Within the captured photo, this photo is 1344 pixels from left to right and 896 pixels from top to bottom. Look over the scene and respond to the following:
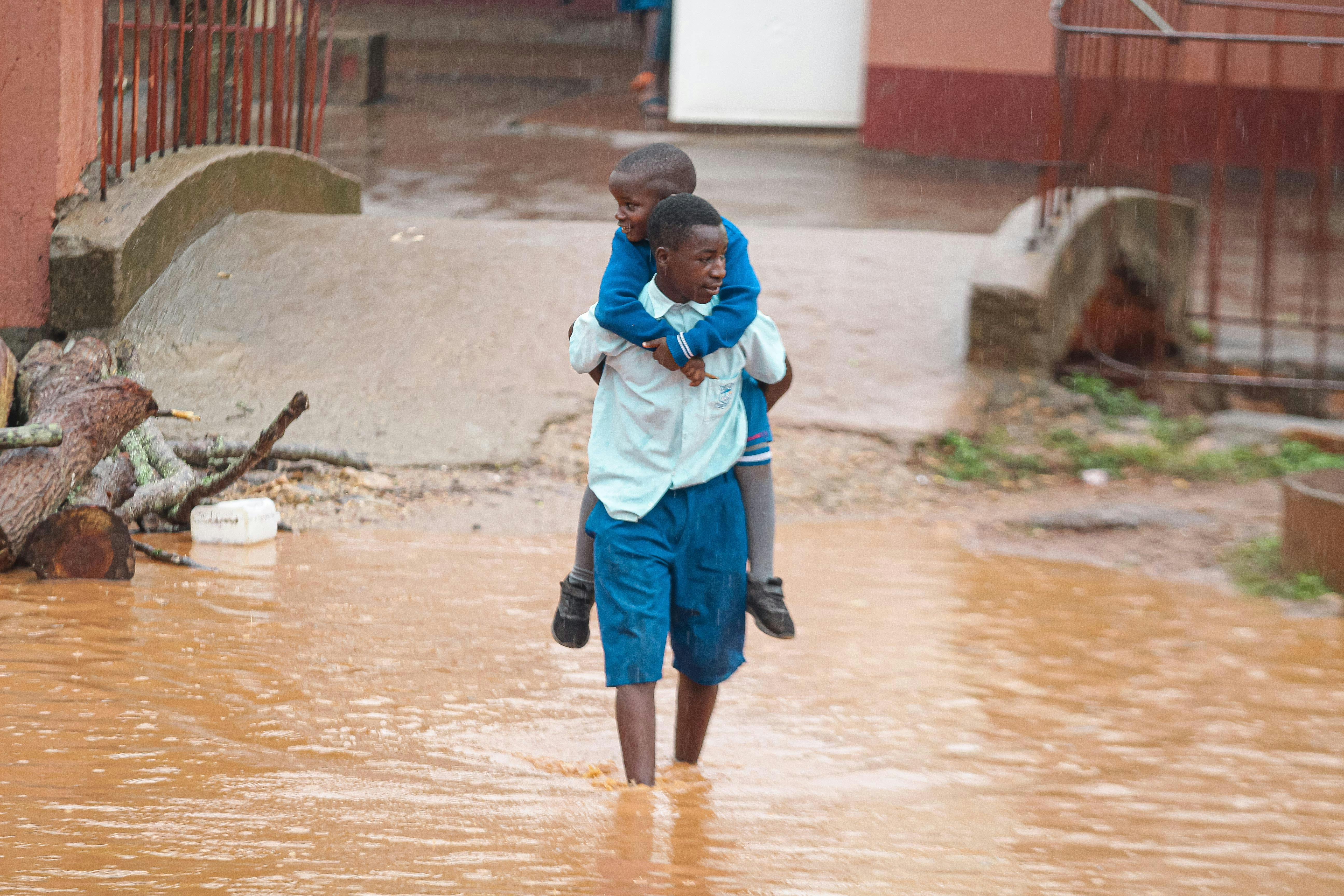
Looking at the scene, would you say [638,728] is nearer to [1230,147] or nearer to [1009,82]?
[1009,82]

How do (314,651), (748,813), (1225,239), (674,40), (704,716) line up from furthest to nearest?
(674,40) → (1225,239) → (314,651) → (704,716) → (748,813)

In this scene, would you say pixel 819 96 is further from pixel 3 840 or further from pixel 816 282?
pixel 3 840

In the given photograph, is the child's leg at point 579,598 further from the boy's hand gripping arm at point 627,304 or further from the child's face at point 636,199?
the child's face at point 636,199

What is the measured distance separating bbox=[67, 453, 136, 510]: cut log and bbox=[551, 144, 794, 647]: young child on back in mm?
2730

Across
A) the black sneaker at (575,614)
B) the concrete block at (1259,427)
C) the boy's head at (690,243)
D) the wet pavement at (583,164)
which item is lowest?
the black sneaker at (575,614)

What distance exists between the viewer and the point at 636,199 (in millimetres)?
3264

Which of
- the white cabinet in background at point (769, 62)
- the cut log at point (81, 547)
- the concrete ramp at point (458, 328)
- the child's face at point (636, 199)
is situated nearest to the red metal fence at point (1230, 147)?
the concrete ramp at point (458, 328)

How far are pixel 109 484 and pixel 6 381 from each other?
1.84 ft

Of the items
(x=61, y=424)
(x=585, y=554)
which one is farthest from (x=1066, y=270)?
(x=61, y=424)

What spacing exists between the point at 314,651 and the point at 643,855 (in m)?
1.74

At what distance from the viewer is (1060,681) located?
4551 millimetres

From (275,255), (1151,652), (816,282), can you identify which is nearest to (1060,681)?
(1151,652)

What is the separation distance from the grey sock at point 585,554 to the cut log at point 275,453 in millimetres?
3015

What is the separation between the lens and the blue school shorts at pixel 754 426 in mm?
3404
